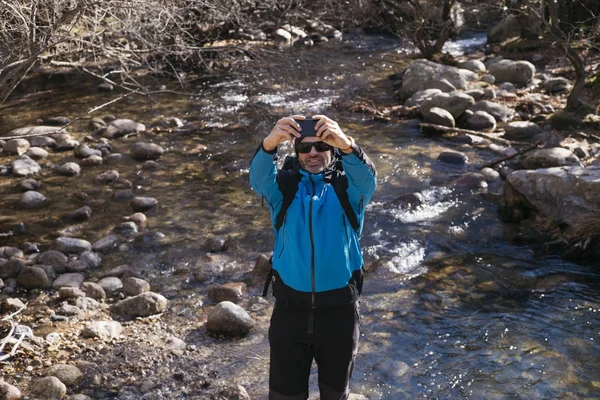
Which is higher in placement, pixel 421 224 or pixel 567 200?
pixel 567 200

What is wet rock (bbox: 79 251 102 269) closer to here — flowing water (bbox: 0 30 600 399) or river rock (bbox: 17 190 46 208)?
flowing water (bbox: 0 30 600 399)

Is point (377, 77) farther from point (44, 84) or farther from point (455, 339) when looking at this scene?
point (455, 339)

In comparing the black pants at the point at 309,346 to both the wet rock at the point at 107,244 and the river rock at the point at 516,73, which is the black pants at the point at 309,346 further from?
the river rock at the point at 516,73

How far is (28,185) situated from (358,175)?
737cm

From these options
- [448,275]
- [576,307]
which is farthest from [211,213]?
[576,307]

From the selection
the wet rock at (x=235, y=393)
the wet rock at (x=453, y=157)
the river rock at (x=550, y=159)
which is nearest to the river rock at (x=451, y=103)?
the wet rock at (x=453, y=157)

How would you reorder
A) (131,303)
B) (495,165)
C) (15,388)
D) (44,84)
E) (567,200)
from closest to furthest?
(15,388)
(131,303)
(567,200)
(495,165)
(44,84)

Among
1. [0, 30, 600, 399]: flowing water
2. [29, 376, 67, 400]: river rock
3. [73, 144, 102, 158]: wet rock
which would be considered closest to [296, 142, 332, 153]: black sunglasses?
[0, 30, 600, 399]: flowing water

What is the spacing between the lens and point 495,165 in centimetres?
992

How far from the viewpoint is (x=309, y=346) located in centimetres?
329

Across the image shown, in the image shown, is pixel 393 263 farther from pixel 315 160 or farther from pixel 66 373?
pixel 315 160

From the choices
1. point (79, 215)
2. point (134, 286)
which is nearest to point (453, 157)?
point (79, 215)

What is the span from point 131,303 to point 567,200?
4.87 m

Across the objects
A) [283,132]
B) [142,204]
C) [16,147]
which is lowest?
[16,147]
